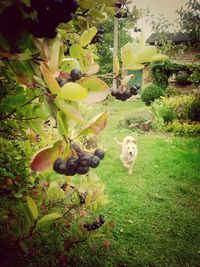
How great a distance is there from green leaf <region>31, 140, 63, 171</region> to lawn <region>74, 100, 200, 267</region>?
2.74 metres

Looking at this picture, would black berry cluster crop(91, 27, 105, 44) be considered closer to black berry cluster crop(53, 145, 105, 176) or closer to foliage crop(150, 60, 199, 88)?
black berry cluster crop(53, 145, 105, 176)

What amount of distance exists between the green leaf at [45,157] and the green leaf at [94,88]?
0.61ft

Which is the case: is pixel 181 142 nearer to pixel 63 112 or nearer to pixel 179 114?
pixel 179 114

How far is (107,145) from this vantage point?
10664 millimetres

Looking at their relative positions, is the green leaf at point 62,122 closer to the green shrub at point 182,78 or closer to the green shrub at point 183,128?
the green shrub at point 183,128

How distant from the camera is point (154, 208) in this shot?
6.36 meters

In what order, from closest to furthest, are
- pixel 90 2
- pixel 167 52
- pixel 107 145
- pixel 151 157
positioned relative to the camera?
1. pixel 90 2
2. pixel 151 157
3. pixel 107 145
4. pixel 167 52

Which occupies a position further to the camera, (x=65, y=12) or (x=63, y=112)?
(x=63, y=112)

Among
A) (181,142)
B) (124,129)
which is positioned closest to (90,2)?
(181,142)

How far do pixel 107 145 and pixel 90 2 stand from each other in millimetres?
9306

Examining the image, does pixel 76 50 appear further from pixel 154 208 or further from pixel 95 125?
pixel 154 208

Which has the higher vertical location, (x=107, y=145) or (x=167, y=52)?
(x=167, y=52)

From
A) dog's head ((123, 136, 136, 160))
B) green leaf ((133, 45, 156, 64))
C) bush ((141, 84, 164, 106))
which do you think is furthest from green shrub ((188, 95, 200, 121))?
green leaf ((133, 45, 156, 64))

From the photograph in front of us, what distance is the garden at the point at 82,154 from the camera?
3.30ft
